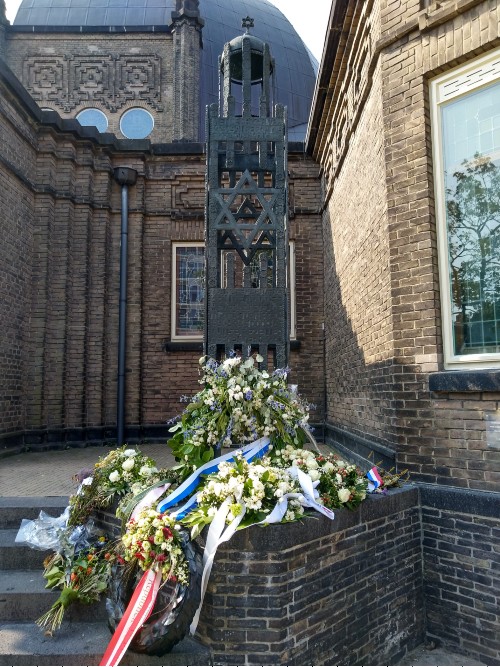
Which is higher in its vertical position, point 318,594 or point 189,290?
point 189,290

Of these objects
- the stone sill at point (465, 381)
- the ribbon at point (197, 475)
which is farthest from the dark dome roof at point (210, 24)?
the ribbon at point (197, 475)

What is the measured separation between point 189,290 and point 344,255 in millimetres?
3812

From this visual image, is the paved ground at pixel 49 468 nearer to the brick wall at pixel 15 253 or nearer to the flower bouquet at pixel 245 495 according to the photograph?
the brick wall at pixel 15 253

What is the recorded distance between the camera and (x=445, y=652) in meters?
4.31

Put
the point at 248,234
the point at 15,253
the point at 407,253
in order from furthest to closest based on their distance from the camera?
the point at 15,253 < the point at 248,234 < the point at 407,253

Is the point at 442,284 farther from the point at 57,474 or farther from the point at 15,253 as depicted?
the point at 15,253

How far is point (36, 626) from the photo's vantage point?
3.79m

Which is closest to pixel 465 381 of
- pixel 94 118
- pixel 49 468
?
pixel 49 468

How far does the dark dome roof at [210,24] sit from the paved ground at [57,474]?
1122cm

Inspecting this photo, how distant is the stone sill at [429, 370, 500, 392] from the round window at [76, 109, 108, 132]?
13903 mm

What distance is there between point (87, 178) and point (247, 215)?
5.67 m

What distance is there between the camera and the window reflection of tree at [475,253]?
4.50 metres

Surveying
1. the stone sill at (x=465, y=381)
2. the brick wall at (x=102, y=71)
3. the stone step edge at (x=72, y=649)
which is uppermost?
the brick wall at (x=102, y=71)

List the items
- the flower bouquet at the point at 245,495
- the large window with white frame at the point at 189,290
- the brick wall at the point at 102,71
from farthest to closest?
the brick wall at the point at 102,71 → the large window with white frame at the point at 189,290 → the flower bouquet at the point at 245,495
